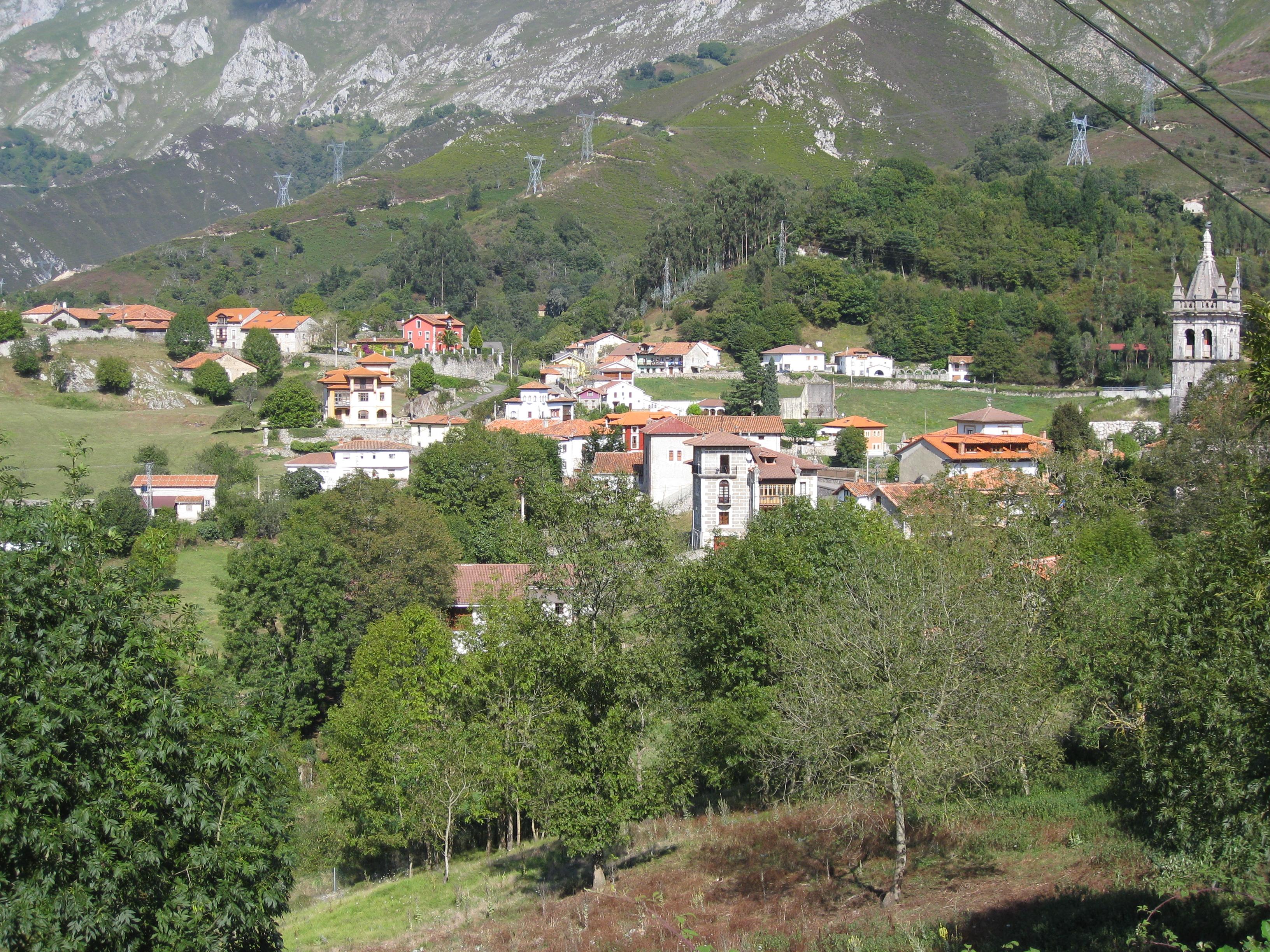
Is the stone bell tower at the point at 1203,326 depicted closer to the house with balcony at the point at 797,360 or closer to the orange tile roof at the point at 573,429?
the house with balcony at the point at 797,360

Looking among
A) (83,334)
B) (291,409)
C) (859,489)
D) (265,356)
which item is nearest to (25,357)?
(83,334)

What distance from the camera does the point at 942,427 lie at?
6506 centimetres

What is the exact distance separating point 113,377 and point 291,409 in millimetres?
16477

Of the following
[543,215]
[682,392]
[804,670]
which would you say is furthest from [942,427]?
[543,215]

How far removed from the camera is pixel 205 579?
44562mm

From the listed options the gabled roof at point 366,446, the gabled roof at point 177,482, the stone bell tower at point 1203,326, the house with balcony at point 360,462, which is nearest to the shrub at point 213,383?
the house with balcony at point 360,462

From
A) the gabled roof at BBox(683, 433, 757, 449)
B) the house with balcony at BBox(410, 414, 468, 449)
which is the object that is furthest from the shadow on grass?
the house with balcony at BBox(410, 414, 468, 449)

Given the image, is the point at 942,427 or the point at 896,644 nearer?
the point at 896,644

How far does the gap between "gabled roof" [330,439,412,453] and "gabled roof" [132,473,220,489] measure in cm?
686

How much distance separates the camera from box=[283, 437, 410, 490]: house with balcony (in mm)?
58094

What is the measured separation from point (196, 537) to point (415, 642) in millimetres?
25776

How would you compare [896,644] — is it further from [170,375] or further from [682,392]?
[170,375]

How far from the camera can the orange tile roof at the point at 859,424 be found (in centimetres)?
6178

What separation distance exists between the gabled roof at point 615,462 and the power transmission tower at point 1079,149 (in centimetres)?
7886
